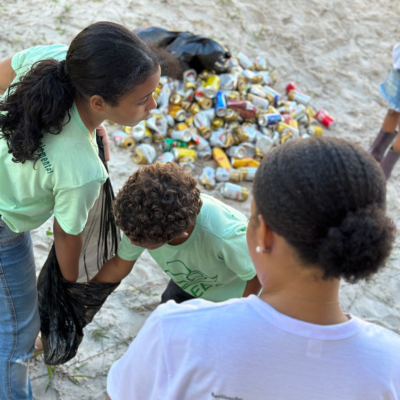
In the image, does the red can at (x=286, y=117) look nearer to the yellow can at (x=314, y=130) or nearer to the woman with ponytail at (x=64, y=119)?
the yellow can at (x=314, y=130)

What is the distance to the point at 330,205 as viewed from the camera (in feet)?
2.62

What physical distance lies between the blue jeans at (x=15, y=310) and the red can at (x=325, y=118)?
3535 millimetres

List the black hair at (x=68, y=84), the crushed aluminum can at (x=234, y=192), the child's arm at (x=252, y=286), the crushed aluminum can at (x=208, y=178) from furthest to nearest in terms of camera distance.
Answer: the crushed aluminum can at (x=208, y=178) → the crushed aluminum can at (x=234, y=192) → the child's arm at (x=252, y=286) → the black hair at (x=68, y=84)

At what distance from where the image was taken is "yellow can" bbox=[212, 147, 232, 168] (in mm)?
3795

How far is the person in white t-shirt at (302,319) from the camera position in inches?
31.8

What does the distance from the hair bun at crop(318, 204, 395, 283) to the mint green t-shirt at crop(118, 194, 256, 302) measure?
83 centimetres

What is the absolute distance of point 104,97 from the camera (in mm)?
1422

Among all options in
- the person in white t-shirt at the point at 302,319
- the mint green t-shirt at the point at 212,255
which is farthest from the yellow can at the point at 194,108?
the person in white t-shirt at the point at 302,319

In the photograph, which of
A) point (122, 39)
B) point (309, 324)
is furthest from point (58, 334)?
point (309, 324)

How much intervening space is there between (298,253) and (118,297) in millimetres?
2032

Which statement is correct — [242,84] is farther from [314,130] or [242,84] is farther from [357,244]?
[357,244]

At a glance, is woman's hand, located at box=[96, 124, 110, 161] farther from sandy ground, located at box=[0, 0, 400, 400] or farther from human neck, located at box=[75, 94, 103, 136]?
sandy ground, located at box=[0, 0, 400, 400]

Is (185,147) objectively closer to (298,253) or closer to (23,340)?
(23,340)

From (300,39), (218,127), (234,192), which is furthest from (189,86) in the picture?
(300,39)
